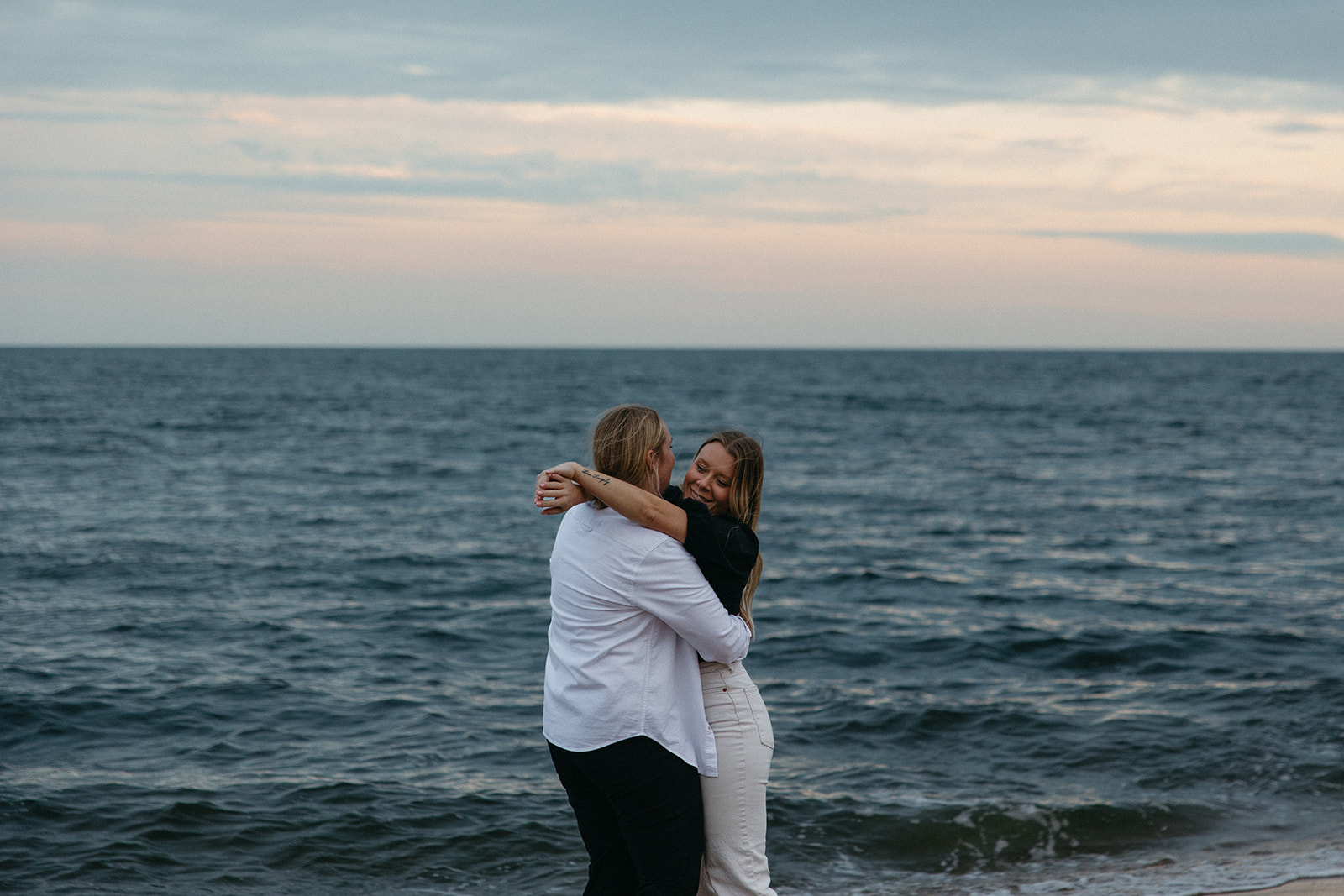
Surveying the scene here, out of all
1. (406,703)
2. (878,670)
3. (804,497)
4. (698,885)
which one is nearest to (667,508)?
(698,885)

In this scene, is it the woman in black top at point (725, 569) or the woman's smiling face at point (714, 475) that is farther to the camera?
the woman's smiling face at point (714, 475)

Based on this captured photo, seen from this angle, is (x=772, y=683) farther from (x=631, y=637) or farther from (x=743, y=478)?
(x=631, y=637)

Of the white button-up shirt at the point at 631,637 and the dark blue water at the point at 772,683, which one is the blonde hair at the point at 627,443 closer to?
the white button-up shirt at the point at 631,637

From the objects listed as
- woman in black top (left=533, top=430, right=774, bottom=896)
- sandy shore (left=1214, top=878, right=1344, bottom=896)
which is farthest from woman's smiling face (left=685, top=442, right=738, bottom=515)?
sandy shore (left=1214, top=878, right=1344, bottom=896)

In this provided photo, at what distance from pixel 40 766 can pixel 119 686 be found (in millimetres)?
1650

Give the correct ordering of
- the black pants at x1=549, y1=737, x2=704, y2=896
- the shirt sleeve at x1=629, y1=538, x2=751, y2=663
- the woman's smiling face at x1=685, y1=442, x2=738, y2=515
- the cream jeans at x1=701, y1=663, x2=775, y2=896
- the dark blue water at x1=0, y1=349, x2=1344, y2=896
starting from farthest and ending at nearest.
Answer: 1. the dark blue water at x1=0, y1=349, x2=1344, y2=896
2. the woman's smiling face at x1=685, y1=442, x2=738, y2=515
3. the cream jeans at x1=701, y1=663, x2=775, y2=896
4. the black pants at x1=549, y1=737, x2=704, y2=896
5. the shirt sleeve at x1=629, y1=538, x2=751, y2=663

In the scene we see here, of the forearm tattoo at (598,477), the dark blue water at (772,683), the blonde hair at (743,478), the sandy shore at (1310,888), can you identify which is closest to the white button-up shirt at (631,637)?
the forearm tattoo at (598,477)

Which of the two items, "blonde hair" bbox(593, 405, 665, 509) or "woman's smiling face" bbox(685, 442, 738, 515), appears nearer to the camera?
"blonde hair" bbox(593, 405, 665, 509)

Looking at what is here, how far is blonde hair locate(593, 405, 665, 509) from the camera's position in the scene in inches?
127

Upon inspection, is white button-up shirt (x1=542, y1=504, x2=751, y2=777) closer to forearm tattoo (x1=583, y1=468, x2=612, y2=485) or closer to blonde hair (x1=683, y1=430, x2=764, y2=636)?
forearm tattoo (x1=583, y1=468, x2=612, y2=485)

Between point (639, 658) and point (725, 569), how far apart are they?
0.38 m

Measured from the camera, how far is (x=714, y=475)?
11.4ft

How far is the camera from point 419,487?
23141 mm

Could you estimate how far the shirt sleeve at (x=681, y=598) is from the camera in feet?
10.2
